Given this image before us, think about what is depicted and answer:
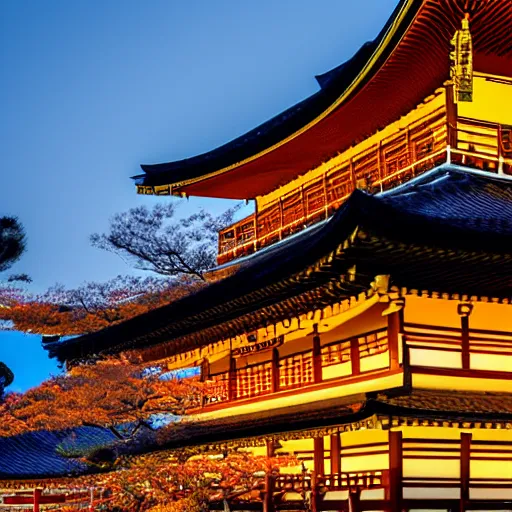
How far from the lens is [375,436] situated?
572 inches

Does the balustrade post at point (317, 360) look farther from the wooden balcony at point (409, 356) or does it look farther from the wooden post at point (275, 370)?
the wooden post at point (275, 370)

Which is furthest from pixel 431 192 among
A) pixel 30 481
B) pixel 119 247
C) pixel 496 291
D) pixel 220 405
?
pixel 119 247

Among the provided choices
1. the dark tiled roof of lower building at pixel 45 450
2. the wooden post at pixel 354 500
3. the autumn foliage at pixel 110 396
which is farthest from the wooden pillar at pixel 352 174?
the dark tiled roof of lower building at pixel 45 450

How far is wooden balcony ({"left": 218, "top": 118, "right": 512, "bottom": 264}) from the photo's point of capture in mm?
15586

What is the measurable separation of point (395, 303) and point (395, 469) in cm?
253

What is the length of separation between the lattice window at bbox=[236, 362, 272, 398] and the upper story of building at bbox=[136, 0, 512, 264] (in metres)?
3.38

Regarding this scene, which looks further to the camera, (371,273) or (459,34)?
(459,34)

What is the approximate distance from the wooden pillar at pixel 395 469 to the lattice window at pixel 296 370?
9.52ft

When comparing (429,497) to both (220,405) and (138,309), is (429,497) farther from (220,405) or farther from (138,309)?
(138,309)

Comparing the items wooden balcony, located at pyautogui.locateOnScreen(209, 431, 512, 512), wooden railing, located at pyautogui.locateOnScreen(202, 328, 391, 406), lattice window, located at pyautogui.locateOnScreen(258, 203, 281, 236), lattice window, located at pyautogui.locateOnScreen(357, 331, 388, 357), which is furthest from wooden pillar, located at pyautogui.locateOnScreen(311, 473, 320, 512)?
lattice window, located at pyautogui.locateOnScreen(258, 203, 281, 236)

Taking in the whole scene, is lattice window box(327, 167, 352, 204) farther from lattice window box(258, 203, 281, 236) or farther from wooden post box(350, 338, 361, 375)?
wooden post box(350, 338, 361, 375)

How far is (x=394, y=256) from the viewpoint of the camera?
12.4 meters

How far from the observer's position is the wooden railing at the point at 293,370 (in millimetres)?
14875

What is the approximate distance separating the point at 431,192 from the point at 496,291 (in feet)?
6.15
